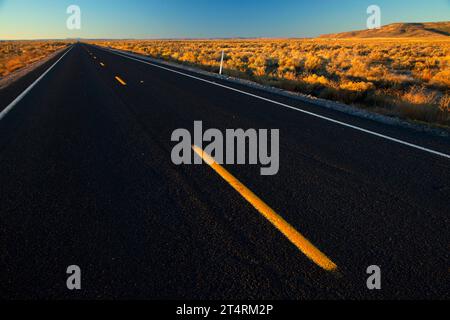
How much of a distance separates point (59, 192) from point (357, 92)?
10.8 metres

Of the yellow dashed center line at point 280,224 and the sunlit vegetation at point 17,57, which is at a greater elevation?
the sunlit vegetation at point 17,57

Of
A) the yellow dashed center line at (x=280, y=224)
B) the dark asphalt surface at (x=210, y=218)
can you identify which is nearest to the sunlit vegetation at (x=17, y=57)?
the dark asphalt surface at (x=210, y=218)

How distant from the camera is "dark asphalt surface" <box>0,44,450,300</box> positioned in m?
2.46

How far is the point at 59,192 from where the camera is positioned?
392cm

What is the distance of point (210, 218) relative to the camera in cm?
333

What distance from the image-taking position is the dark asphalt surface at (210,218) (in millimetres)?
2455

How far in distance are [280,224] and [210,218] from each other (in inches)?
28.8

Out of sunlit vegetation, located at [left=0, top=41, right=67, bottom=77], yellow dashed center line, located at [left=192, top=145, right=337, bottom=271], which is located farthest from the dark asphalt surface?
sunlit vegetation, located at [left=0, top=41, right=67, bottom=77]

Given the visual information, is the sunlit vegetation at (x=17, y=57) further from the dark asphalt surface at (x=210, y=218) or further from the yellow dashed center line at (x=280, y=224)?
the yellow dashed center line at (x=280, y=224)

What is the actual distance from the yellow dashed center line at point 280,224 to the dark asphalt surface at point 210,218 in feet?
0.24

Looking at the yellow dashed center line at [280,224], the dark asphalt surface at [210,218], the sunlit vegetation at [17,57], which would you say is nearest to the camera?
the dark asphalt surface at [210,218]

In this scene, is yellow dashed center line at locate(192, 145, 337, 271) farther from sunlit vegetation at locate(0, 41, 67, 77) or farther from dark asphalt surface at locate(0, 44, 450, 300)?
sunlit vegetation at locate(0, 41, 67, 77)

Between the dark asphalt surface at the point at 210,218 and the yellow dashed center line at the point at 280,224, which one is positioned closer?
the dark asphalt surface at the point at 210,218

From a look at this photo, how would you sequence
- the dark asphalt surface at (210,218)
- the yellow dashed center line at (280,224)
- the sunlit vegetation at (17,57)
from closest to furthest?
1. the dark asphalt surface at (210,218)
2. the yellow dashed center line at (280,224)
3. the sunlit vegetation at (17,57)
